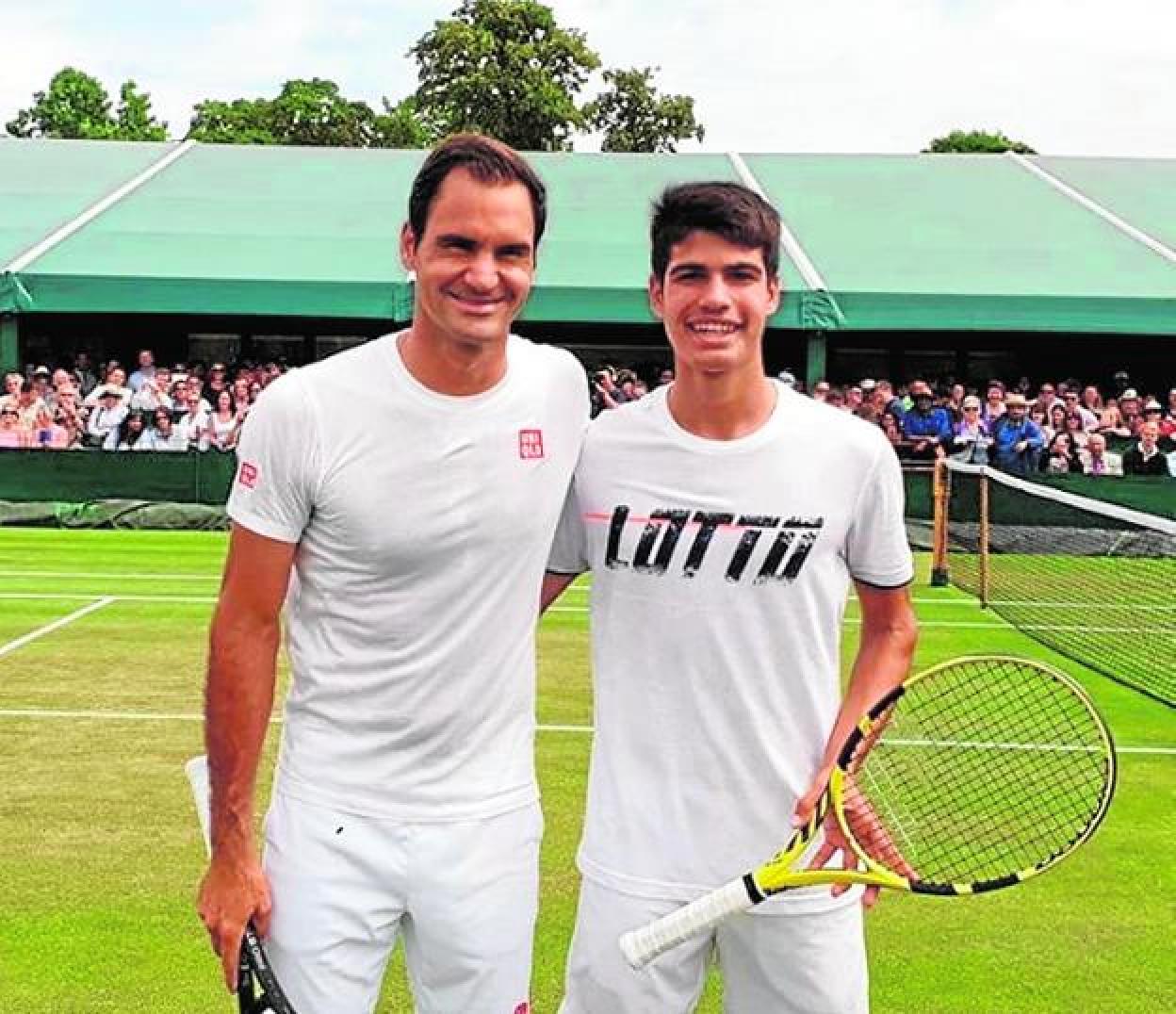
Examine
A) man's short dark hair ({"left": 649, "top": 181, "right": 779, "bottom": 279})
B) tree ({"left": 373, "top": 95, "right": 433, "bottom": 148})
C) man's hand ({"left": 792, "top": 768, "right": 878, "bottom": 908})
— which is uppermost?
tree ({"left": 373, "top": 95, "right": 433, "bottom": 148})

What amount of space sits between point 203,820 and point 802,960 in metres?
1.29

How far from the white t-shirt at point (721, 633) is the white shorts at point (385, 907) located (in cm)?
28

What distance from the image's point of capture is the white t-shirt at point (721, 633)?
3504 millimetres

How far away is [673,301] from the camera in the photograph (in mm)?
3527

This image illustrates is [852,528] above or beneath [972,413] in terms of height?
above

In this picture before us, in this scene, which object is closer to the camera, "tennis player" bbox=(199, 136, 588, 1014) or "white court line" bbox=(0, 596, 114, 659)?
"tennis player" bbox=(199, 136, 588, 1014)

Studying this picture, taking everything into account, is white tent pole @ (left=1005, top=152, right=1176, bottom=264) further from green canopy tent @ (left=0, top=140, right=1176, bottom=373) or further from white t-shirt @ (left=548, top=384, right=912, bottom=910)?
white t-shirt @ (left=548, top=384, right=912, bottom=910)

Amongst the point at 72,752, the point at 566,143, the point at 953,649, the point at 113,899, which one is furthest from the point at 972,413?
the point at 566,143

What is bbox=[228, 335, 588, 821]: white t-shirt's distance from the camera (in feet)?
10.8

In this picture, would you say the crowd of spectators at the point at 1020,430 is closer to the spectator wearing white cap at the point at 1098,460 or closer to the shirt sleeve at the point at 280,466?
the spectator wearing white cap at the point at 1098,460

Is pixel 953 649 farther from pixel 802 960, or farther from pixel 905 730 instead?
pixel 802 960

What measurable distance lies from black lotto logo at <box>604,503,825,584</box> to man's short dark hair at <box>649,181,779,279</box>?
531 millimetres

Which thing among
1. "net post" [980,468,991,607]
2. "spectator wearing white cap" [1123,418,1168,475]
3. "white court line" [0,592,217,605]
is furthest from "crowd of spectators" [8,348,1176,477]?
"white court line" [0,592,217,605]

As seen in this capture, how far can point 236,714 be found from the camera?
3316 mm
